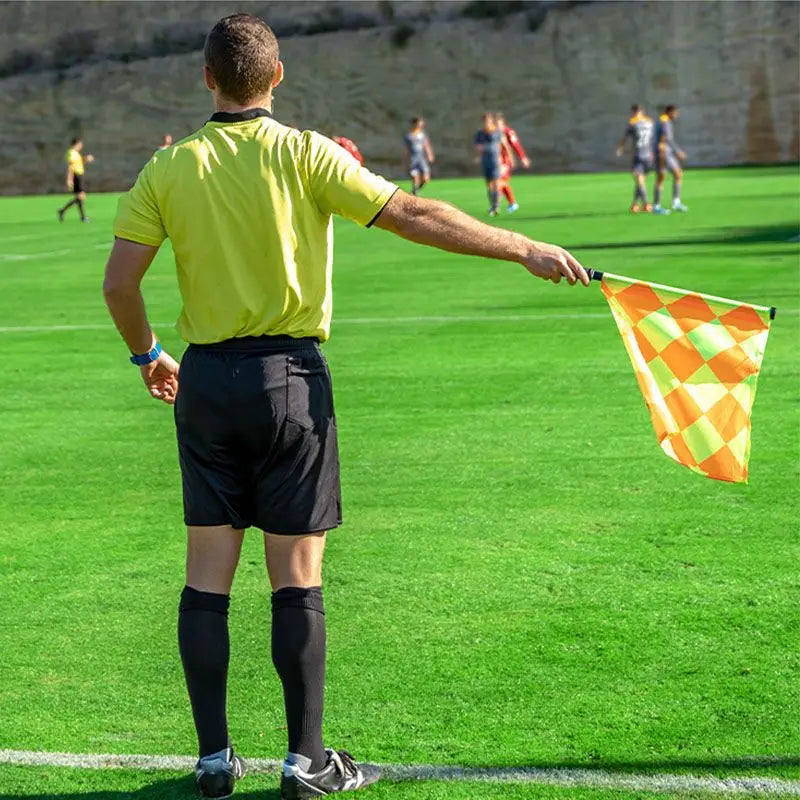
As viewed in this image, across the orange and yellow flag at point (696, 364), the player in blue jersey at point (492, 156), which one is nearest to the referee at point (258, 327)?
the orange and yellow flag at point (696, 364)

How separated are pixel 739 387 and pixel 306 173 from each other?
1.38 meters

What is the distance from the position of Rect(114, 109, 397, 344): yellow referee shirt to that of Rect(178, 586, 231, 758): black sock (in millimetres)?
718

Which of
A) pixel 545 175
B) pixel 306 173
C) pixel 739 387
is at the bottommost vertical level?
pixel 545 175

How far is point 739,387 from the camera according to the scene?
4.73m

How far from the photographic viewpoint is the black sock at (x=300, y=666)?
443 cm

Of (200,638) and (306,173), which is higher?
(306,173)

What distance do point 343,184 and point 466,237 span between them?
0.34 m

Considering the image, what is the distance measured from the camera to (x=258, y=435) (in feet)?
14.4

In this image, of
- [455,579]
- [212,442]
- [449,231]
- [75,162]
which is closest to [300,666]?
[212,442]

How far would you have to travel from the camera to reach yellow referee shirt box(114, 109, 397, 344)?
14.0ft

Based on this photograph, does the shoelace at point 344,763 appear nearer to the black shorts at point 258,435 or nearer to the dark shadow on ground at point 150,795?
the dark shadow on ground at point 150,795

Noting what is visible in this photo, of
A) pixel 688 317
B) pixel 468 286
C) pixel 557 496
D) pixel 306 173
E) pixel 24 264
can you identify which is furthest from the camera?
pixel 24 264

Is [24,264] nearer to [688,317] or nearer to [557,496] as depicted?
[557,496]

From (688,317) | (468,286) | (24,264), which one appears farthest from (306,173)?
(24,264)
